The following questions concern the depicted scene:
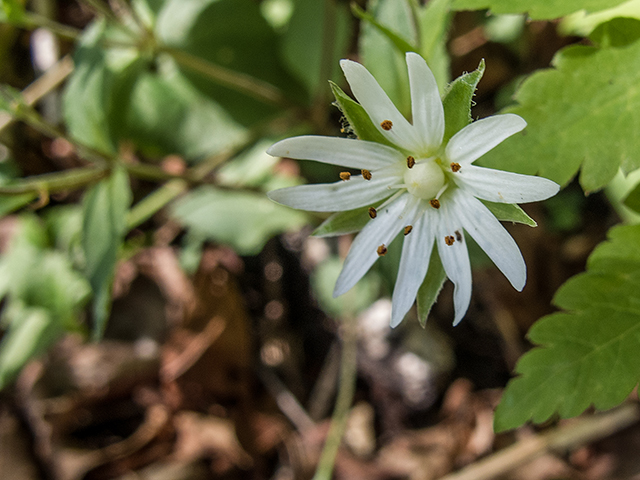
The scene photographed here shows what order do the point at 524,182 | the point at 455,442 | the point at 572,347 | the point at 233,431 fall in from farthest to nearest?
the point at 233,431, the point at 455,442, the point at 572,347, the point at 524,182

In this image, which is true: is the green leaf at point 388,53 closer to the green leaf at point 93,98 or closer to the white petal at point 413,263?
the white petal at point 413,263

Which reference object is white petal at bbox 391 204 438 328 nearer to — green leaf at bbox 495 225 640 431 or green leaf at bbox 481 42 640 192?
green leaf at bbox 481 42 640 192

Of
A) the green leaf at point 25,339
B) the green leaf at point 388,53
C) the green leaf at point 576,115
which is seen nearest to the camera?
the green leaf at point 576,115

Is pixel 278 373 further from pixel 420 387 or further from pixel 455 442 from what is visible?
pixel 455 442

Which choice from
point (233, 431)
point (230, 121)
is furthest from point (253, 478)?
point (230, 121)

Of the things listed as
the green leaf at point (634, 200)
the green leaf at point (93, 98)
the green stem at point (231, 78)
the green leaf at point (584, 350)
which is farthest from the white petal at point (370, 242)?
the green stem at point (231, 78)

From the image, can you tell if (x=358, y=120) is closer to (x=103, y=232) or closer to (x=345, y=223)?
(x=345, y=223)

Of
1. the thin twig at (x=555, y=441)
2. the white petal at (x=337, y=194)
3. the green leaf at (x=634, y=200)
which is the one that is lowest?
the thin twig at (x=555, y=441)

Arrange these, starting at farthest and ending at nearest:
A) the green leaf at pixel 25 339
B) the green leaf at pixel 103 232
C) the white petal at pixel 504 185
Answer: the green leaf at pixel 25 339
the green leaf at pixel 103 232
the white petal at pixel 504 185
